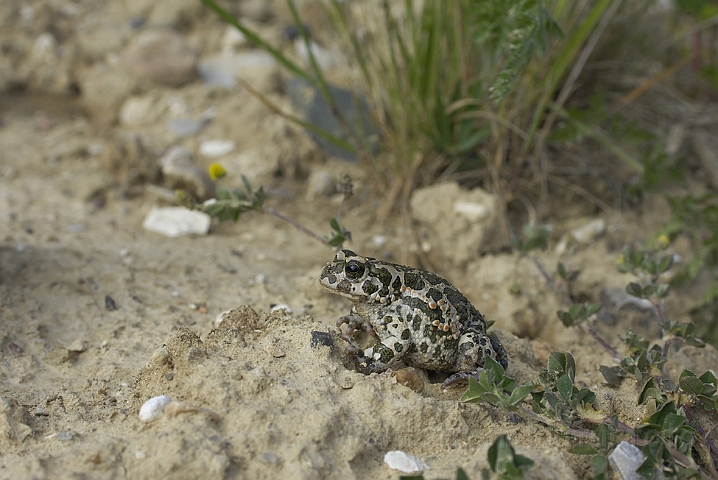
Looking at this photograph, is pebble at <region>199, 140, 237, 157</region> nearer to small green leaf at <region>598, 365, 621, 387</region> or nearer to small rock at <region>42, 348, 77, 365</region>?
small rock at <region>42, 348, 77, 365</region>

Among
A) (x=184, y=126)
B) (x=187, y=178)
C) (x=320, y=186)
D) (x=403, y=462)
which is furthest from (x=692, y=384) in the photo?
(x=184, y=126)

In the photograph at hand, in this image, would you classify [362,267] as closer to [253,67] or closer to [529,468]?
[529,468]

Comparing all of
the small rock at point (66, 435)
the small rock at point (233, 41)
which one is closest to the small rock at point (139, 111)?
the small rock at point (233, 41)

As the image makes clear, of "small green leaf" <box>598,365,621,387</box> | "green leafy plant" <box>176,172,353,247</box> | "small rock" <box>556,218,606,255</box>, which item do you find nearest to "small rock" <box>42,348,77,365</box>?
"green leafy plant" <box>176,172,353,247</box>

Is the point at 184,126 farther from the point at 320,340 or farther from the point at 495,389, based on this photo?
the point at 495,389

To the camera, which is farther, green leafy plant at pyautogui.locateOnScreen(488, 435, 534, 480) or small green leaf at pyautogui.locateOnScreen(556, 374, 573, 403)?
small green leaf at pyautogui.locateOnScreen(556, 374, 573, 403)

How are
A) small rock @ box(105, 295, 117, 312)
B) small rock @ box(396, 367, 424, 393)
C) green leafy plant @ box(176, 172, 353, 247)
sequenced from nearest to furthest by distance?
small rock @ box(396, 367, 424, 393), green leafy plant @ box(176, 172, 353, 247), small rock @ box(105, 295, 117, 312)
